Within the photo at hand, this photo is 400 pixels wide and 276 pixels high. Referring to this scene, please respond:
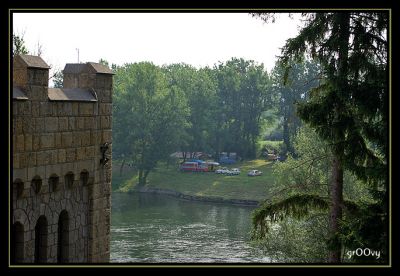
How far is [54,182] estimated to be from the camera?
10195mm

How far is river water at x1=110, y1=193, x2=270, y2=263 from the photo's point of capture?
1245 inches

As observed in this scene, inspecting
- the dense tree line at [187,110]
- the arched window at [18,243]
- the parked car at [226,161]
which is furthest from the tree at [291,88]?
the arched window at [18,243]

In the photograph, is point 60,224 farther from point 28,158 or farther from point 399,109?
point 399,109

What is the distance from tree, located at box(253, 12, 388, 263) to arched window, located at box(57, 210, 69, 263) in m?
4.35

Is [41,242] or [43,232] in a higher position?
[43,232]

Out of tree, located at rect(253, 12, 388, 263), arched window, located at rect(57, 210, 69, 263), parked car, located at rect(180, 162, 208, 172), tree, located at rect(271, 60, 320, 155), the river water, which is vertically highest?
tree, located at rect(271, 60, 320, 155)

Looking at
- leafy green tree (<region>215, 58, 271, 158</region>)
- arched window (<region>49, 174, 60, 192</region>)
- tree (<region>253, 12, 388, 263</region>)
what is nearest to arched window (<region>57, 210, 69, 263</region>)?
arched window (<region>49, 174, 60, 192</region>)

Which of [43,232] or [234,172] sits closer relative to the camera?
[43,232]

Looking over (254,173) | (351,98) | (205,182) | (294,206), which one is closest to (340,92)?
(351,98)

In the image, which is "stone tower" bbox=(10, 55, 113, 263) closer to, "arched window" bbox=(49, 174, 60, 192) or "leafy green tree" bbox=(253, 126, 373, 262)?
"arched window" bbox=(49, 174, 60, 192)

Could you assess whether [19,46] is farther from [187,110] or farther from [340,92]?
[187,110]

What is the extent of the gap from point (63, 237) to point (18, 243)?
1.31 m

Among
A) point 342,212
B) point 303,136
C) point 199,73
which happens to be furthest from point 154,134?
point 342,212

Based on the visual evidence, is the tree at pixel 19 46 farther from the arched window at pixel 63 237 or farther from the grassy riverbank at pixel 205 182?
the grassy riverbank at pixel 205 182
